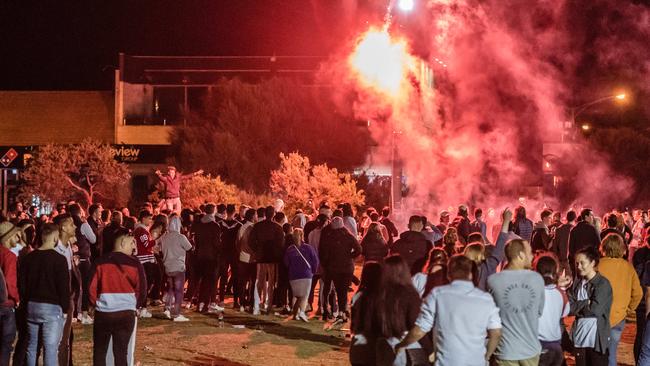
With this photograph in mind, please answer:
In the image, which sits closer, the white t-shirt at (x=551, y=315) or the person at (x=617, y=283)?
the white t-shirt at (x=551, y=315)

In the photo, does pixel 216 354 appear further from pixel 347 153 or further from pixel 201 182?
pixel 347 153

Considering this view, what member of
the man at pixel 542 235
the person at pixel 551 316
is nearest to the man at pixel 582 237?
the man at pixel 542 235

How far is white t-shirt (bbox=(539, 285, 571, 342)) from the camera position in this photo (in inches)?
328

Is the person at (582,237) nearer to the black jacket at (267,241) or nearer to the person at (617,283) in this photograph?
the black jacket at (267,241)

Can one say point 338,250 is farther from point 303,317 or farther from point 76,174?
point 76,174

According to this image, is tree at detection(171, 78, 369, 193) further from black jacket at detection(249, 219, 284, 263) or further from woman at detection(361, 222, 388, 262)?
woman at detection(361, 222, 388, 262)

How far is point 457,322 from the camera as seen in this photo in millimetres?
7195

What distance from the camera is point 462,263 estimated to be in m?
7.37

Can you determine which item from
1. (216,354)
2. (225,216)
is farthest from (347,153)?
(216,354)

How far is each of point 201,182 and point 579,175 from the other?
24.6 metres

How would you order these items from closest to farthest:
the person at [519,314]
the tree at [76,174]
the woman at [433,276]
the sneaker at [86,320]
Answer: the person at [519,314]
the woman at [433,276]
the sneaker at [86,320]
the tree at [76,174]

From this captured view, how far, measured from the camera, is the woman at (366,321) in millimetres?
7746

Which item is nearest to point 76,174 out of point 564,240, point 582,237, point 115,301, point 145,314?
point 145,314

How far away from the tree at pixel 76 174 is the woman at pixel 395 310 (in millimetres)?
37525
